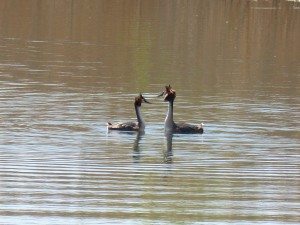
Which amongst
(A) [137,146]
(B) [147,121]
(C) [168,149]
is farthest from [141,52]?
(C) [168,149]

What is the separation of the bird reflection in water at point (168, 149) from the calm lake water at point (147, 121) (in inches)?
1.2

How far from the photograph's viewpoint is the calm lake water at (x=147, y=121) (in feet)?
41.6

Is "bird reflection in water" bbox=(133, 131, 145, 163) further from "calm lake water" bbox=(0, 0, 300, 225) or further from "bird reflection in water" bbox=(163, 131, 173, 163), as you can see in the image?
"bird reflection in water" bbox=(163, 131, 173, 163)

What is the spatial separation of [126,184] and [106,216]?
2.37 metres

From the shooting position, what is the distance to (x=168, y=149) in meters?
18.4

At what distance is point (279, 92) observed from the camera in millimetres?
26141

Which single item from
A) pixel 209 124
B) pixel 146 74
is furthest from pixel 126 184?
pixel 146 74

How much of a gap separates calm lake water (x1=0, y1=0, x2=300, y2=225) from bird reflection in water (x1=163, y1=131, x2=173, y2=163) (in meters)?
0.03

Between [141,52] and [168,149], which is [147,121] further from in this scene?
[141,52]

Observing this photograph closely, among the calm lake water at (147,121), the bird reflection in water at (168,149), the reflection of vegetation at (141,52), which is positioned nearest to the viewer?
the calm lake water at (147,121)

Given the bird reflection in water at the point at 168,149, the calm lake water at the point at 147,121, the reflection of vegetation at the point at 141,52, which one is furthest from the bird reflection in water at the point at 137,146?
the reflection of vegetation at the point at 141,52

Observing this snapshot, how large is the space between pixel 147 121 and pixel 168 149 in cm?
357

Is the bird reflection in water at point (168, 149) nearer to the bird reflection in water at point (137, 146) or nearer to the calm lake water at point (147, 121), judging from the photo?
the calm lake water at point (147, 121)

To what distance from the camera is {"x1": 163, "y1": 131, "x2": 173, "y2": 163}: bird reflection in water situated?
55.8ft
